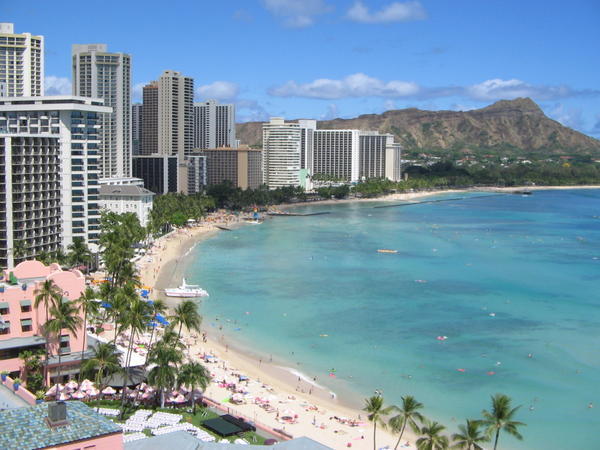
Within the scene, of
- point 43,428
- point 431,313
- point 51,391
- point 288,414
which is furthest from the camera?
point 431,313

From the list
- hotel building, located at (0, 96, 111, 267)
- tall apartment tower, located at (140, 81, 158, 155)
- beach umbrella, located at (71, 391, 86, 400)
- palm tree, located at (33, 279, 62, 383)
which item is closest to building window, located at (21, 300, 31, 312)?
palm tree, located at (33, 279, 62, 383)

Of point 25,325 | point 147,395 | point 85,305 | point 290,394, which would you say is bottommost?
point 290,394

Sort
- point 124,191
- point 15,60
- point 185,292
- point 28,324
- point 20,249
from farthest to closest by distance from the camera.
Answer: point 15,60
point 124,191
point 185,292
point 20,249
point 28,324

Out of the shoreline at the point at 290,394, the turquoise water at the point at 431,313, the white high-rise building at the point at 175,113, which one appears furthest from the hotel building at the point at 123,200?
the white high-rise building at the point at 175,113

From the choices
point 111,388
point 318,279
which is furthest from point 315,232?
point 111,388

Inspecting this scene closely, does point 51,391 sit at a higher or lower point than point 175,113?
lower

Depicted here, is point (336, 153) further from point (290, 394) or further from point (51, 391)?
point (51, 391)

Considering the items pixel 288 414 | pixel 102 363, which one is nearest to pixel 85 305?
pixel 102 363

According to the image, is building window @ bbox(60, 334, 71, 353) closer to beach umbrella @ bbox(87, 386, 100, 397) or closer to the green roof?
beach umbrella @ bbox(87, 386, 100, 397)
